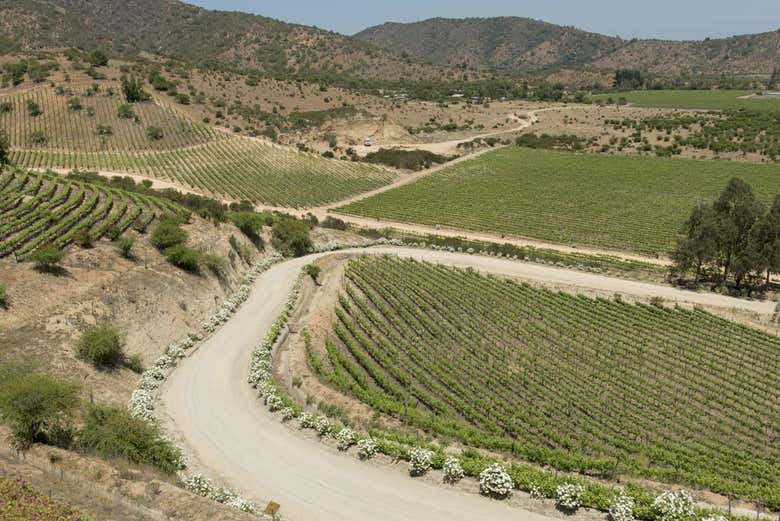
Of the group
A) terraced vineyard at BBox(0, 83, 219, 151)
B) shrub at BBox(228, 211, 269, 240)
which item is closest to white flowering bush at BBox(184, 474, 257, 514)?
shrub at BBox(228, 211, 269, 240)

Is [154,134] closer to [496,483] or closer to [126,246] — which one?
[126,246]

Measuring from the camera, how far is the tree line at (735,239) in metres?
49.3

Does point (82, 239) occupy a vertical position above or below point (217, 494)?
above

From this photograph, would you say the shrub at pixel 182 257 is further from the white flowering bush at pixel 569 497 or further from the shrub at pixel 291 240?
the white flowering bush at pixel 569 497

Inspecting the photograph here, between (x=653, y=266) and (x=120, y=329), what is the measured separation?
50915 millimetres

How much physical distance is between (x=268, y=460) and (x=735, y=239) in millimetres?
47218

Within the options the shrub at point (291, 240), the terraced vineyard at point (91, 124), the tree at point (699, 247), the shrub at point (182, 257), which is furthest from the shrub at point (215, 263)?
the terraced vineyard at point (91, 124)

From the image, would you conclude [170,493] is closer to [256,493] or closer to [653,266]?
[256,493]

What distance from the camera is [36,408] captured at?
20344mm

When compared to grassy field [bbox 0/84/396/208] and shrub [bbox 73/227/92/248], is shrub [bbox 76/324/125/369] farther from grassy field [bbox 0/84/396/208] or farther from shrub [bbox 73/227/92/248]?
grassy field [bbox 0/84/396/208]

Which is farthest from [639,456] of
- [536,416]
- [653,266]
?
[653,266]

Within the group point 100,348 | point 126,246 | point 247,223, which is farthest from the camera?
point 247,223

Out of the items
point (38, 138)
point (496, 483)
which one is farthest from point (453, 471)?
point (38, 138)

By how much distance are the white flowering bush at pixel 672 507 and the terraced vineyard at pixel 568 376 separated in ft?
11.4
